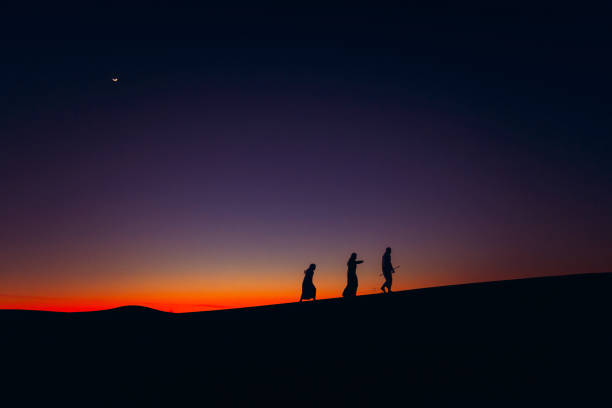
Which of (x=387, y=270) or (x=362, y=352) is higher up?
(x=387, y=270)

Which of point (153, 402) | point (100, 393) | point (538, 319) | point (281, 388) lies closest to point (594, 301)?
point (538, 319)

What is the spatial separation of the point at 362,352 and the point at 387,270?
8.77m

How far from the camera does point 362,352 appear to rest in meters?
9.98

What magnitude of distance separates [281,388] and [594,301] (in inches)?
356

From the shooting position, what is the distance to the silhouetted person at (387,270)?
723 inches

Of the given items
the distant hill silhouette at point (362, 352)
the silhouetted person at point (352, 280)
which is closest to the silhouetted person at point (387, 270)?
the silhouetted person at point (352, 280)

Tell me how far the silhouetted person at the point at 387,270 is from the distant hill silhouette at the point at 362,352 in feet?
8.17

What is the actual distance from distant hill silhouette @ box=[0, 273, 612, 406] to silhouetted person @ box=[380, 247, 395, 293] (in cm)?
249

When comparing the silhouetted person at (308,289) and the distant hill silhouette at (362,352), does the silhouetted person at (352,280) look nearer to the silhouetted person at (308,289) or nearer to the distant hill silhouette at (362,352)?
the silhouetted person at (308,289)

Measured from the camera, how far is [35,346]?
43.3 ft

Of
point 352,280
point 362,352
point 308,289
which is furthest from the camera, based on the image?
point 308,289

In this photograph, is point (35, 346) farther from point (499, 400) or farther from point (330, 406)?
point (499, 400)

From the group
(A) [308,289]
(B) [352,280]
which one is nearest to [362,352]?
(B) [352,280]

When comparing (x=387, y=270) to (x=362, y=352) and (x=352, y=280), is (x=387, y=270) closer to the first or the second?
(x=352, y=280)
